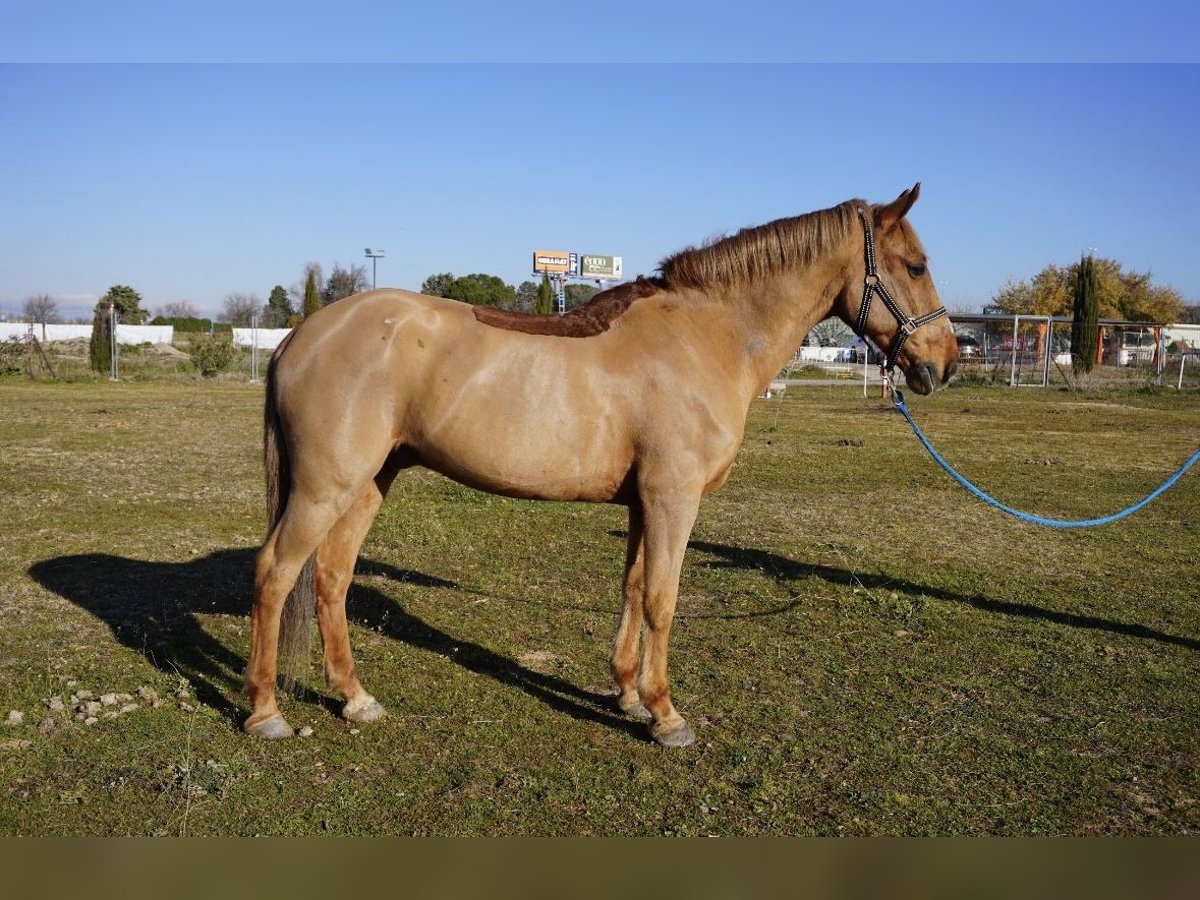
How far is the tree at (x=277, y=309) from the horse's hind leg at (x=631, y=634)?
52.1 metres

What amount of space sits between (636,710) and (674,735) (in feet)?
1.34

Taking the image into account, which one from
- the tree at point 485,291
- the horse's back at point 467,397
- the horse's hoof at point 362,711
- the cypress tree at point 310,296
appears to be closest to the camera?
the horse's back at point 467,397

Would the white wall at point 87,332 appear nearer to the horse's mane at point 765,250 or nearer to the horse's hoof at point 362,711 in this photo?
the horse's hoof at point 362,711

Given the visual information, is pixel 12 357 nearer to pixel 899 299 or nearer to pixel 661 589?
pixel 661 589

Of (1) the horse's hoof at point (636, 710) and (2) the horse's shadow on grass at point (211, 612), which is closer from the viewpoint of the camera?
(1) the horse's hoof at point (636, 710)

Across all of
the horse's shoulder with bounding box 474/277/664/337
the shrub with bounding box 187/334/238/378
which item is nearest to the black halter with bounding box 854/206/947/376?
the horse's shoulder with bounding box 474/277/664/337

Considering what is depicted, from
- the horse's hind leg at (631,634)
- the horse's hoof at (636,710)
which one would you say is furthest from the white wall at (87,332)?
the horse's hoof at (636,710)

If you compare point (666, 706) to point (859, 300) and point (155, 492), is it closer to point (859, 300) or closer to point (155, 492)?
point (859, 300)

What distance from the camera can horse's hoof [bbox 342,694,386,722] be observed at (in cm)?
448

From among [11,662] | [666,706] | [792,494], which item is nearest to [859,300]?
[666,706]

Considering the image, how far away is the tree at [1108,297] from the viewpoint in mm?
62250

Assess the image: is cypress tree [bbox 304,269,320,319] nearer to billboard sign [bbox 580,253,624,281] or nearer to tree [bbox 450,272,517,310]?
tree [bbox 450,272,517,310]

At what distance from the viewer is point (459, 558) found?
785 centimetres

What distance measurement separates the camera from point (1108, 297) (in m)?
62.2
